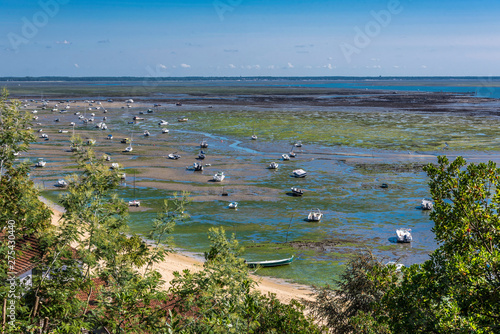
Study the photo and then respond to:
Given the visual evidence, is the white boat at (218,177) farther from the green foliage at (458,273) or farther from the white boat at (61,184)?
the green foliage at (458,273)

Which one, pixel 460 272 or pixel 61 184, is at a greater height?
pixel 460 272

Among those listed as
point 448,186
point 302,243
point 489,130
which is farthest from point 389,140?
point 448,186

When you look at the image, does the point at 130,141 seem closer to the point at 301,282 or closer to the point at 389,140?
the point at 389,140

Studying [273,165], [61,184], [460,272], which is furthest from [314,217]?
[460,272]

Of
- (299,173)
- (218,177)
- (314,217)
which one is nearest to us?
(314,217)

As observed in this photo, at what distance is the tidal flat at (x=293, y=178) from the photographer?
4125 centimetres

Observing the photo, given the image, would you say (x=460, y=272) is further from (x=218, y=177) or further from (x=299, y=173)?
(x=299, y=173)

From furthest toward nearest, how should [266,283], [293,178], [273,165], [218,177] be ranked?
[273,165] → [293,178] → [218,177] → [266,283]

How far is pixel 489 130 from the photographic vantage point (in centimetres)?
10731

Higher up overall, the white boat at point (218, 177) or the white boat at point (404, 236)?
the white boat at point (218, 177)

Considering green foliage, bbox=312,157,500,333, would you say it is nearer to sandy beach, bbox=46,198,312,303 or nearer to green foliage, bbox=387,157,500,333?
green foliage, bbox=387,157,500,333

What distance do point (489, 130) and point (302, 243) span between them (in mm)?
86297

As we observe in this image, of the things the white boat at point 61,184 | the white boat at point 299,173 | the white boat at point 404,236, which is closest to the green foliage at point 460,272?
the white boat at point 404,236

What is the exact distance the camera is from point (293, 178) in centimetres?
6431
